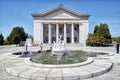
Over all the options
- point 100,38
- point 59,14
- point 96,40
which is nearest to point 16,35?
point 59,14

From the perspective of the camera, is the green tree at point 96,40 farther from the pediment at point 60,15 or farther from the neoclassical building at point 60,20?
the pediment at point 60,15

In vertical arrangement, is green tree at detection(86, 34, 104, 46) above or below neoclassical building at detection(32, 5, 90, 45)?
below

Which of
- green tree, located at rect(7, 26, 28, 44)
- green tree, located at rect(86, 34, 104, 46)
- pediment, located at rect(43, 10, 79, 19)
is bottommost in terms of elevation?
green tree, located at rect(86, 34, 104, 46)

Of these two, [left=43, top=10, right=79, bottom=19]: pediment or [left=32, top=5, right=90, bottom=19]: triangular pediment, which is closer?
[left=32, top=5, right=90, bottom=19]: triangular pediment

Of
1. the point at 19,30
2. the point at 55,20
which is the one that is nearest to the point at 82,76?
the point at 55,20

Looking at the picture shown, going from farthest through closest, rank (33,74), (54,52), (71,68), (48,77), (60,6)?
1. (60,6)
2. (54,52)
3. (71,68)
4. (33,74)
5. (48,77)

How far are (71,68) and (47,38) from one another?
46.6 meters

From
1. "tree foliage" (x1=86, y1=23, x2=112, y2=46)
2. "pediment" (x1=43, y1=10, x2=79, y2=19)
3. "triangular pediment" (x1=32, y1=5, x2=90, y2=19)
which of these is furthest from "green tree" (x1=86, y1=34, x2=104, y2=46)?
"pediment" (x1=43, y1=10, x2=79, y2=19)

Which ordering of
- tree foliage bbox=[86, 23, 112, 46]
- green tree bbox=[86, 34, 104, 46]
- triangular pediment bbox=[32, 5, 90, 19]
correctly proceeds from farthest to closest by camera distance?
1. triangular pediment bbox=[32, 5, 90, 19]
2. tree foliage bbox=[86, 23, 112, 46]
3. green tree bbox=[86, 34, 104, 46]

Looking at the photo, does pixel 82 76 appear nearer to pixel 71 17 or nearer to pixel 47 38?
pixel 71 17

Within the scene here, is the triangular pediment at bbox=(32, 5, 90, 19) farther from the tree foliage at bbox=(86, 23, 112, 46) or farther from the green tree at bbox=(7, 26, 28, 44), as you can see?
the green tree at bbox=(7, 26, 28, 44)

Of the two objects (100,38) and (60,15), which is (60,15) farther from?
(100,38)

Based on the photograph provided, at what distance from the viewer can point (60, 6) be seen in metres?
49.9

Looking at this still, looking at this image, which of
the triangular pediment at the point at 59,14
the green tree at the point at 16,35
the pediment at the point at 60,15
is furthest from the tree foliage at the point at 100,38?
the green tree at the point at 16,35
